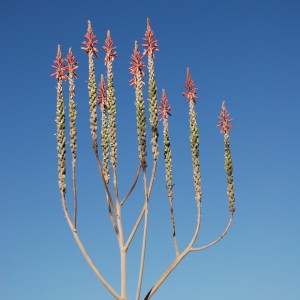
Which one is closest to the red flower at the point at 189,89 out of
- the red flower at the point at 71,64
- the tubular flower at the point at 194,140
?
the tubular flower at the point at 194,140

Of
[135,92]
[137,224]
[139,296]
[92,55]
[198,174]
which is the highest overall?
[92,55]

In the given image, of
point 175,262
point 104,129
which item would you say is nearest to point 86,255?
point 175,262

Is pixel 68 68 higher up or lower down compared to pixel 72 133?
higher up

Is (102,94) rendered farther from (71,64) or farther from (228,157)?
(228,157)

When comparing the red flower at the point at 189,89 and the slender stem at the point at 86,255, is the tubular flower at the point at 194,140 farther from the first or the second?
the slender stem at the point at 86,255

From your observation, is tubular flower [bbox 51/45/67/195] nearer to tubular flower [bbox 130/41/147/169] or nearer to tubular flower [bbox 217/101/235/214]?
tubular flower [bbox 130/41/147/169]

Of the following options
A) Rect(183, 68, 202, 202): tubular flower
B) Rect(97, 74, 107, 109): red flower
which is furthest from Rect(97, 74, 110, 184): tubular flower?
Rect(183, 68, 202, 202): tubular flower

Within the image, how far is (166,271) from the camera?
16.0 m

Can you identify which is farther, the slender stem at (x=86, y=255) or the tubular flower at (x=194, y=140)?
the tubular flower at (x=194, y=140)

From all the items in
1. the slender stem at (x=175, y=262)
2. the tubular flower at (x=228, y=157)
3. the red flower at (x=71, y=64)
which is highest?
the red flower at (x=71, y=64)

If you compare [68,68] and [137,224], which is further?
[68,68]

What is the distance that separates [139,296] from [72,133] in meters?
4.66

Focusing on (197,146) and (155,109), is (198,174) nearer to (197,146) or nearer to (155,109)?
(197,146)

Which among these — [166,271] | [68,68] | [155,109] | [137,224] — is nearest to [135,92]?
[155,109]
